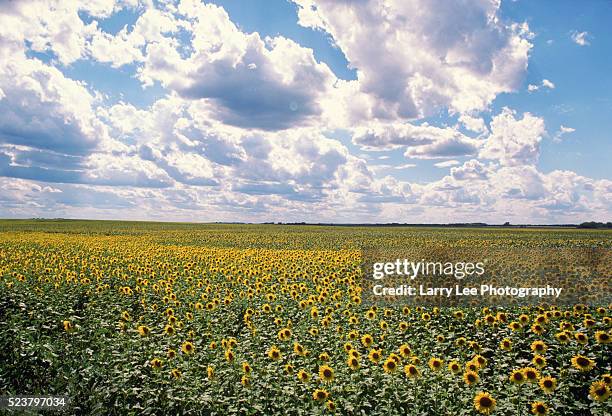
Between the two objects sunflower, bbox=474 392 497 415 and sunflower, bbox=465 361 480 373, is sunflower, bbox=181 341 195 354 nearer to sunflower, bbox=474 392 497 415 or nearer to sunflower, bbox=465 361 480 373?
sunflower, bbox=465 361 480 373

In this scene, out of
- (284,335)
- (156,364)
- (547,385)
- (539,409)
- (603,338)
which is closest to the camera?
(539,409)

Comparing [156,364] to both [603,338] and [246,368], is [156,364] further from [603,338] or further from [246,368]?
[603,338]

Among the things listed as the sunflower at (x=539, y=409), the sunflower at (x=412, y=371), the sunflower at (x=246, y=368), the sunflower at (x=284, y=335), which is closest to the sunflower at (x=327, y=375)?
the sunflower at (x=412, y=371)

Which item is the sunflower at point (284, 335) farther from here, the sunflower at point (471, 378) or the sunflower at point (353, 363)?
the sunflower at point (471, 378)

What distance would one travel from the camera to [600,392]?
5.57 meters

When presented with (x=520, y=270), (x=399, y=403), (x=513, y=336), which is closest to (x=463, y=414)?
(x=399, y=403)

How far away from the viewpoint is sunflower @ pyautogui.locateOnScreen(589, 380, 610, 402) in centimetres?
554

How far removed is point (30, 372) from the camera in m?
8.16

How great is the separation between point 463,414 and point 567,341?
2590 mm

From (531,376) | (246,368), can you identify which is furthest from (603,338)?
(246,368)

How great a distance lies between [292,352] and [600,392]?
4.66m

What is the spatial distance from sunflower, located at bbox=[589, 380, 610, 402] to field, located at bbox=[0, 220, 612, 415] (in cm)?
1

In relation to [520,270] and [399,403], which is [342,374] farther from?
[520,270]

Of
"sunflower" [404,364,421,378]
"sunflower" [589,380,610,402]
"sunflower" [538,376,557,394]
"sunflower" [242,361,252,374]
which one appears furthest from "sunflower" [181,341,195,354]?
"sunflower" [589,380,610,402]
